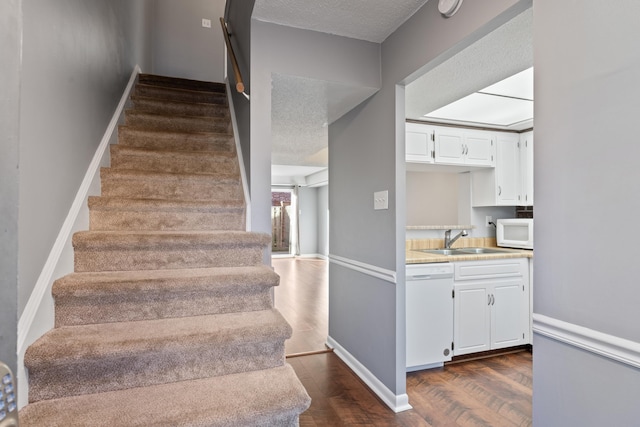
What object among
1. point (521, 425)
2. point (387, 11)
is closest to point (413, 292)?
point (521, 425)

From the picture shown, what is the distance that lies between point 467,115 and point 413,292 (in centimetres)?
172

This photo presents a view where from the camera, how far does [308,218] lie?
383 inches

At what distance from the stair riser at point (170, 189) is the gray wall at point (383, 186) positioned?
96 cm

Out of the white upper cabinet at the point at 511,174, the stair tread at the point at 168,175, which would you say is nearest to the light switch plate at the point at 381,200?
the stair tread at the point at 168,175

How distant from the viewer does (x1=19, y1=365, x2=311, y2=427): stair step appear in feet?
3.62

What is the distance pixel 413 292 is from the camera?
255 centimetres

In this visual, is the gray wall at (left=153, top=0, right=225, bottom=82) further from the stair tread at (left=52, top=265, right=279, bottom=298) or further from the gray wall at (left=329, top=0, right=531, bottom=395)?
the stair tread at (left=52, top=265, right=279, bottom=298)

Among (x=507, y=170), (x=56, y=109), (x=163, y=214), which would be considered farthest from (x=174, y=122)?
(x=507, y=170)

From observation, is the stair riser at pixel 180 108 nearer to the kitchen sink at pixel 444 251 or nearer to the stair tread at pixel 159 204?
the stair tread at pixel 159 204

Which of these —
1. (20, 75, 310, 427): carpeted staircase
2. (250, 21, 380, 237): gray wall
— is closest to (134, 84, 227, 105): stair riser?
(20, 75, 310, 427): carpeted staircase

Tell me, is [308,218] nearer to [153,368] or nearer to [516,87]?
[516,87]

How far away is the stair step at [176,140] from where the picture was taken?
255 centimetres

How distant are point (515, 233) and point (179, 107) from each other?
3.58 meters

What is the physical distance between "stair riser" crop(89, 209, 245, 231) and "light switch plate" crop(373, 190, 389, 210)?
93cm
